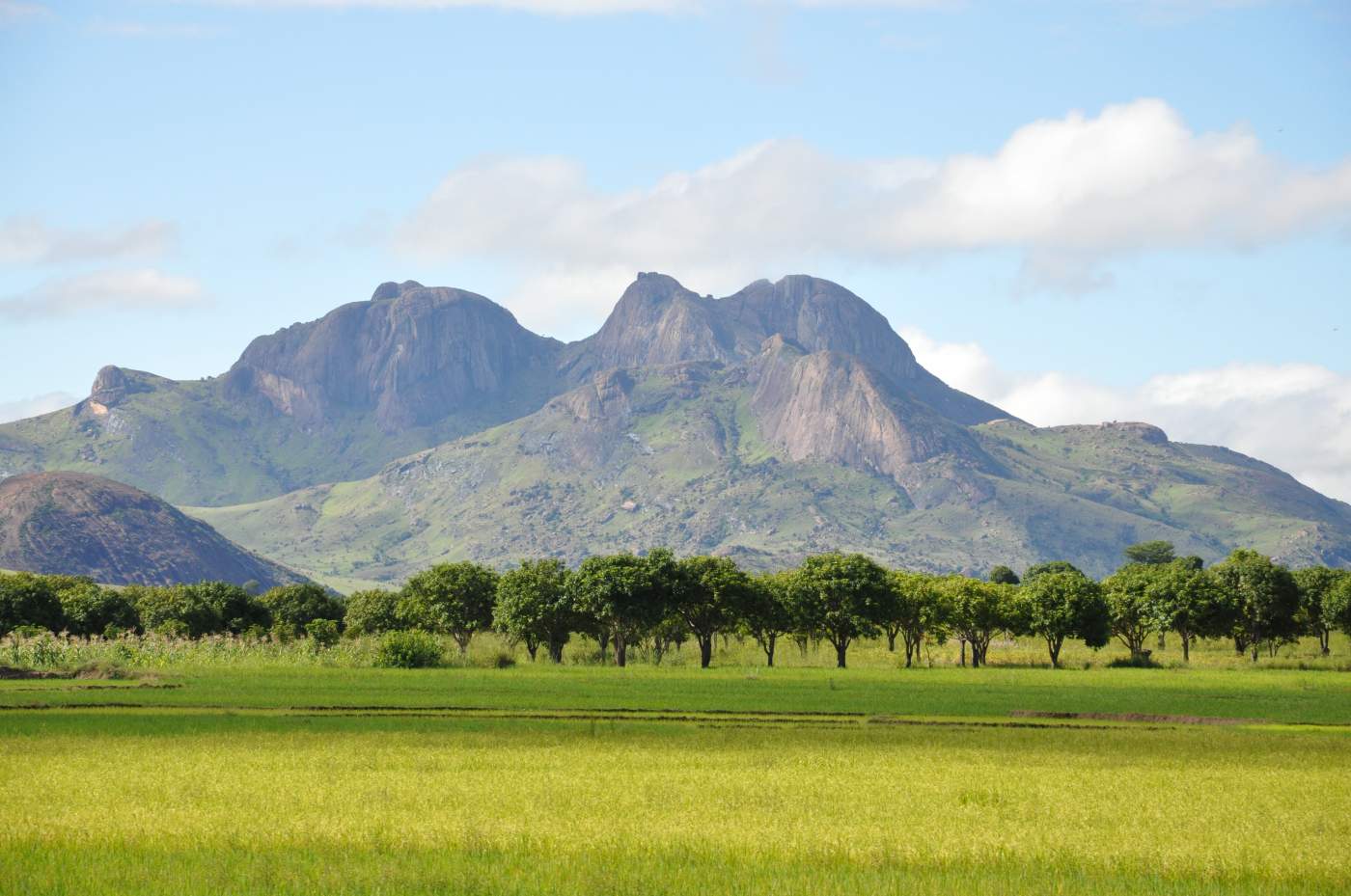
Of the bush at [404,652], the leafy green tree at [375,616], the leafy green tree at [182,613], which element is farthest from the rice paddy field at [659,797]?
the leafy green tree at [182,613]

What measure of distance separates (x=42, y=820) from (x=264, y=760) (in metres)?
12.2

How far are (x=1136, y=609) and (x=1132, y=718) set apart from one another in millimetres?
78122

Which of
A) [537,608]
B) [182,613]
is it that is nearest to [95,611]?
[182,613]

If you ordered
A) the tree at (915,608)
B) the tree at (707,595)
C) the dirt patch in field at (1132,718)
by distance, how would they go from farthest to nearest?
the tree at (915,608), the tree at (707,595), the dirt patch in field at (1132,718)

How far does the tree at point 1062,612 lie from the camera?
134 metres

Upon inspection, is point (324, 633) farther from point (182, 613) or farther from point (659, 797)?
point (659, 797)

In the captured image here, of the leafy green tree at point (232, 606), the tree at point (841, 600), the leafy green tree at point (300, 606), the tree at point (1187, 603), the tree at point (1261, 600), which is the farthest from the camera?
the leafy green tree at point (300, 606)

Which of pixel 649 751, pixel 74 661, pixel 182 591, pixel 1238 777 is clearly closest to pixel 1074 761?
pixel 1238 777

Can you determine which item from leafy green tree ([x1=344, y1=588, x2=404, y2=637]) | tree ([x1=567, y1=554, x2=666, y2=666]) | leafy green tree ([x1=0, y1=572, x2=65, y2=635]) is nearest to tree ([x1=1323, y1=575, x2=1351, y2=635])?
tree ([x1=567, y1=554, x2=666, y2=666])

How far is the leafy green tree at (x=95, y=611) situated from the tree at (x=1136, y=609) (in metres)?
109

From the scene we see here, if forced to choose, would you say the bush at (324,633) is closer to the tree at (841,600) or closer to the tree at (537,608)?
the tree at (537,608)

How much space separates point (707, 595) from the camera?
131 metres

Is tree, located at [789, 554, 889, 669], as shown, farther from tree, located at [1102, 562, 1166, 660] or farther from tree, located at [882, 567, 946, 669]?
tree, located at [1102, 562, 1166, 660]

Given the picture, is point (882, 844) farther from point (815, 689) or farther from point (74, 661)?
point (74, 661)
